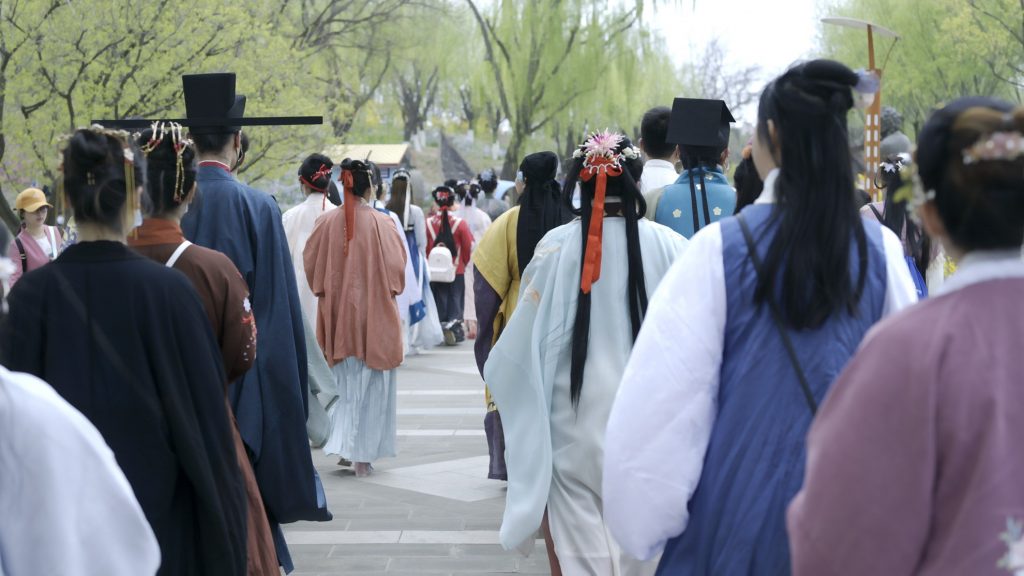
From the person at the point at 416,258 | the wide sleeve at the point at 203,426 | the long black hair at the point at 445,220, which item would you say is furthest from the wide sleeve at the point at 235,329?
the long black hair at the point at 445,220

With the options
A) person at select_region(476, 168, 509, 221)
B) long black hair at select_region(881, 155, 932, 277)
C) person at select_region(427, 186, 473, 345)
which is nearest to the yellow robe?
long black hair at select_region(881, 155, 932, 277)

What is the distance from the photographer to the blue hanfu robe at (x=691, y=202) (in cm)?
569

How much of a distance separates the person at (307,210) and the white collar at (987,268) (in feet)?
24.9

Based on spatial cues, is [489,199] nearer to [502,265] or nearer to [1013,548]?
[502,265]

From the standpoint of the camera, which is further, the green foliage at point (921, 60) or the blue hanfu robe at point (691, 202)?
the green foliage at point (921, 60)

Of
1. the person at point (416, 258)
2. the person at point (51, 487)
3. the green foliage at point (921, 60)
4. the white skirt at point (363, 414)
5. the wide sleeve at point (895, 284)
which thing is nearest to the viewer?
the person at point (51, 487)

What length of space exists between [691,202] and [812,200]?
2.93m

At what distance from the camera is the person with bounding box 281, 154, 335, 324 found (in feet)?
30.4

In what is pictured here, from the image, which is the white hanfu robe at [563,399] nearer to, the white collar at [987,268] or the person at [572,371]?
the person at [572,371]

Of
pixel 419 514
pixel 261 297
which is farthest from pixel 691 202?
pixel 419 514

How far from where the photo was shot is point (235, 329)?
3967 millimetres

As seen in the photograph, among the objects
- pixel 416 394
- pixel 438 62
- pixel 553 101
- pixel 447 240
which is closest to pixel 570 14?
pixel 553 101

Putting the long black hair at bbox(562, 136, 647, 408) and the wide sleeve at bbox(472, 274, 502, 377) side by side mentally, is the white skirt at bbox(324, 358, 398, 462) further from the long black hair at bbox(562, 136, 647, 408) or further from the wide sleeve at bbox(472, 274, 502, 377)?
the long black hair at bbox(562, 136, 647, 408)

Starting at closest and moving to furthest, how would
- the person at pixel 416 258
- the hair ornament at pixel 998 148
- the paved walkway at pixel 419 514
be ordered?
the hair ornament at pixel 998 148
the paved walkway at pixel 419 514
the person at pixel 416 258
